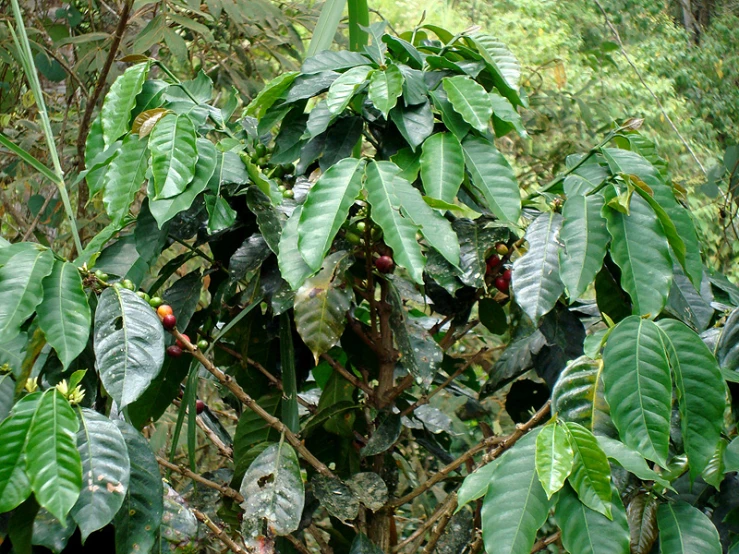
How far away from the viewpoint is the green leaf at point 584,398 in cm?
75

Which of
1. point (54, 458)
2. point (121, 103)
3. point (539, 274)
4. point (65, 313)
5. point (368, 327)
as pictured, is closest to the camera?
point (54, 458)

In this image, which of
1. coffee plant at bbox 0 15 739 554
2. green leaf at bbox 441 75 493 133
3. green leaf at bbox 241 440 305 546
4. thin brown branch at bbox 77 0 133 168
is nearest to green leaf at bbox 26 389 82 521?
coffee plant at bbox 0 15 739 554

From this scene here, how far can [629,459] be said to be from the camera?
2.14 feet

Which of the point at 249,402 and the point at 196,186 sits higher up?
the point at 196,186

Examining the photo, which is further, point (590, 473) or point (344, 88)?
point (344, 88)

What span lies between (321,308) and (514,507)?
357 millimetres

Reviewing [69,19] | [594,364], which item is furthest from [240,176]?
[69,19]

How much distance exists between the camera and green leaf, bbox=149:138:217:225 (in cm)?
81

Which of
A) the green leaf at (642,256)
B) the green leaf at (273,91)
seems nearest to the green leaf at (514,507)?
the green leaf at (642,256)

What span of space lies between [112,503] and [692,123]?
4392 mm

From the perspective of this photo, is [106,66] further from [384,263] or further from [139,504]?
[139,504]

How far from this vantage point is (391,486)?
1.10m

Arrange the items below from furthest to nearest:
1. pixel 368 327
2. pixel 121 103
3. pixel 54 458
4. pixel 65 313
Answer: pixel 368 327 → pixel 121 103 → pixel 65 313 → pixel 54 458

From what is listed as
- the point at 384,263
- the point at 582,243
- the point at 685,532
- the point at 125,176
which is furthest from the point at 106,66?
the point at 685,532
